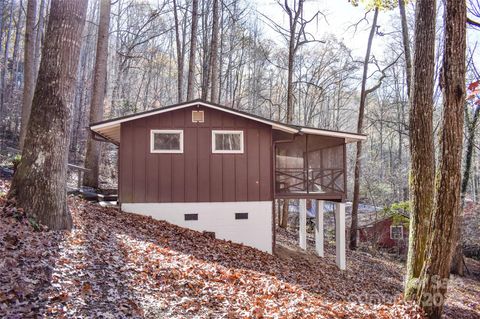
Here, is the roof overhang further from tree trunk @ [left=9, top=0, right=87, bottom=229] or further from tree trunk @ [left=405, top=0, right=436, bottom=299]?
tree trunk @ [left=9, top=0, right=87, bottom=229]

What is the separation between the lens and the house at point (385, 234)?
19.0 meters

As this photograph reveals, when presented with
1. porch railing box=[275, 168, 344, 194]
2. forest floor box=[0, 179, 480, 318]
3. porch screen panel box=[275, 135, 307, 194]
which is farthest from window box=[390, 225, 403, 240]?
forest floor box=[0, 179, 480, 318]

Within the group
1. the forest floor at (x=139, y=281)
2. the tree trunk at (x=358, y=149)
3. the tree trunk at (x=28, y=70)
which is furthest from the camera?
the tree trunk at (x=358, y=149)

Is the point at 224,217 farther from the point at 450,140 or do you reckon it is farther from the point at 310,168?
the point at 450,140

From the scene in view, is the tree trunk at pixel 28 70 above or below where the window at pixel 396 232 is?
above

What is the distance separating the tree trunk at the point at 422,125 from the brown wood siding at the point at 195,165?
5.37m

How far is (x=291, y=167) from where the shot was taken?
13.0 meters

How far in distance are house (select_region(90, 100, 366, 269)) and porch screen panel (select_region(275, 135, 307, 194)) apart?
3.76 feet

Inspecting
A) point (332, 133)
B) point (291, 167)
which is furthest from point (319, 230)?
point (332, 133)

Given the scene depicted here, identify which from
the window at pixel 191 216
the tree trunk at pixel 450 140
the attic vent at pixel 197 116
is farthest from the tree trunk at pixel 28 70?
the tree trunk at pixel 450 140

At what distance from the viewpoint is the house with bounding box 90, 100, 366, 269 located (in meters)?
10.7

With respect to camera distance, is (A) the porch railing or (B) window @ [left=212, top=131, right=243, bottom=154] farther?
(A) the porch railing

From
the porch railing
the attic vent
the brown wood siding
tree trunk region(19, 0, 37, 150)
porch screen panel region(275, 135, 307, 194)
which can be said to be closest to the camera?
the brown wood siding

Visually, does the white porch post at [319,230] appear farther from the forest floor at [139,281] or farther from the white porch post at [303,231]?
the forest floor at [139,281]
